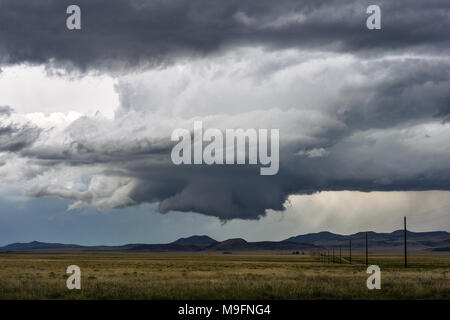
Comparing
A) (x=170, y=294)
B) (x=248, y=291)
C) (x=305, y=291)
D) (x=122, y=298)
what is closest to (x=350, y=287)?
(x=305, y=291)

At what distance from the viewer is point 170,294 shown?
32.3 m

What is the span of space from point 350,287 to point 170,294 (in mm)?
12185

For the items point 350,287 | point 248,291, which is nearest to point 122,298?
point 248,291

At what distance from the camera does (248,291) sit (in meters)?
34.6
